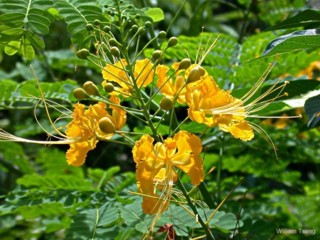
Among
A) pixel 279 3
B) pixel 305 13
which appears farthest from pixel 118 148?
pixel 305 13

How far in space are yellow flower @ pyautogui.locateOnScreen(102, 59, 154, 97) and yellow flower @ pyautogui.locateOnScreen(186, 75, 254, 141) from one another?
11cm

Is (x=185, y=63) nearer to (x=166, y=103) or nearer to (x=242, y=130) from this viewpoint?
(x=166, y=103)

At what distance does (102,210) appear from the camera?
1952 mm

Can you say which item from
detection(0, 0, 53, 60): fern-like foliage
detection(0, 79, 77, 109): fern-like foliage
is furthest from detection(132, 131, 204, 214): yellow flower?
detection(0, 79, 77, 109): fern-like foliage

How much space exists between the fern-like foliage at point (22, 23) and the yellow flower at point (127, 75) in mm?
349

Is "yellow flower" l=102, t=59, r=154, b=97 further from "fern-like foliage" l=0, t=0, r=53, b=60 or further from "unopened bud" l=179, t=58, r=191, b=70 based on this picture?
"fern-like foliage" l=0, t=0, r=53, b=60

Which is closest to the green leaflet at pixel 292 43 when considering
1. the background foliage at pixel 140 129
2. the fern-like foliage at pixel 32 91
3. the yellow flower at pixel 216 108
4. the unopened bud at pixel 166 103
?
the background foliage at pixel 140 129

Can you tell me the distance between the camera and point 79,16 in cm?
188

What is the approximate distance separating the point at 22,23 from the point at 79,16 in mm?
160

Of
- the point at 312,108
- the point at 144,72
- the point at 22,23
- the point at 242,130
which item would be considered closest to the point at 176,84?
the point at 144,72

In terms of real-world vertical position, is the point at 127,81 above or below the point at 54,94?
above

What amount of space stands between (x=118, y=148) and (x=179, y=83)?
7.35 feet

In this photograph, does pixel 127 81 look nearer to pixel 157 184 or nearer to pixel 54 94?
pixel 157 184

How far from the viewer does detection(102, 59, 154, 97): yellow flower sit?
1.57 meters
